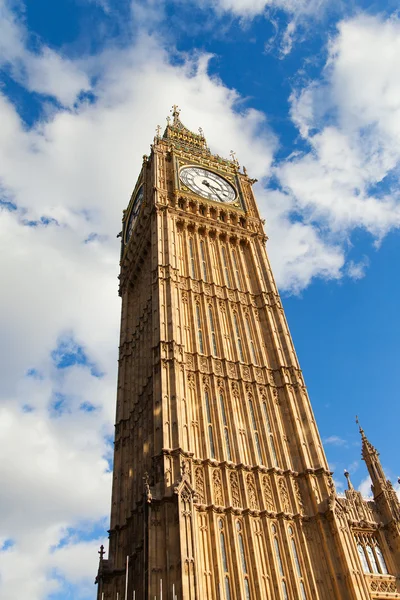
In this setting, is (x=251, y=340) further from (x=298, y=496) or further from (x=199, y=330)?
(x=298, y=496)

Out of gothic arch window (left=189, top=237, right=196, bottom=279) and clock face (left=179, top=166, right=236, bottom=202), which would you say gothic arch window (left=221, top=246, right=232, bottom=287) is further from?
clock face (left=179, top=166, right=236, bottom=202)

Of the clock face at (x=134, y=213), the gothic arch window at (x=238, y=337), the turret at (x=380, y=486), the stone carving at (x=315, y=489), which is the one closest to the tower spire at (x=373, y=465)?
the turret at (x=380, y=486)

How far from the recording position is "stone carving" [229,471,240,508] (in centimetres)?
2709

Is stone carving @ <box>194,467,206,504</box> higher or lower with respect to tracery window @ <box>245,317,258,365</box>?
lower

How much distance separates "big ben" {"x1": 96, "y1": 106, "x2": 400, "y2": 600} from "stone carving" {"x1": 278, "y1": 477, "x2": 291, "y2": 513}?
0.06 meters

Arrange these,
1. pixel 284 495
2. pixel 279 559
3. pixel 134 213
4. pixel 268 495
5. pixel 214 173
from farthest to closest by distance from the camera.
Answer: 1. pixel 214 173
2. pixel 134 213
3. pixel 284 495
4. pixel 268 495
5. pixel 279 559

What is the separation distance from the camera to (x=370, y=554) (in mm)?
28297

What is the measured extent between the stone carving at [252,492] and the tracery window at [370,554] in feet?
19.3

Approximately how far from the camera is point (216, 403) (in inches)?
1227

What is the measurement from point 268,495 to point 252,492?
3.01 feet

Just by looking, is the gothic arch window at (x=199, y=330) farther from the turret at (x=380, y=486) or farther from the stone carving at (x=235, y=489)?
the turret at (x=380, y=486)

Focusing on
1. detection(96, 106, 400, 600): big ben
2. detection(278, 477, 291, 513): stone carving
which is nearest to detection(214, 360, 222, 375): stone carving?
detection(96, 106, 400, 600): big ben

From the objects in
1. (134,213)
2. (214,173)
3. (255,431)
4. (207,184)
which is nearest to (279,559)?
(255,431)

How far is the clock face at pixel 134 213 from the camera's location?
50344mm
